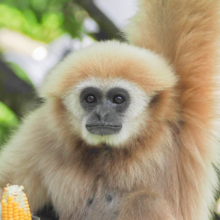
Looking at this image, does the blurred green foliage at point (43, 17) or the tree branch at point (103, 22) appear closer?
the tree branch at point (103, 22)

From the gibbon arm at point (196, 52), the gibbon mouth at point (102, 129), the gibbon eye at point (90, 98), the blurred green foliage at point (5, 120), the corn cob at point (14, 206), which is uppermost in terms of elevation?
the gibbon arm at point (196, 52)

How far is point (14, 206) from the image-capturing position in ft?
7.98

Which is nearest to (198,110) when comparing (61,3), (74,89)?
(74,89)

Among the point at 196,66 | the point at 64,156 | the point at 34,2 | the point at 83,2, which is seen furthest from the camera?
the point at 34,2

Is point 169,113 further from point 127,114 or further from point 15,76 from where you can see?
point 15,76

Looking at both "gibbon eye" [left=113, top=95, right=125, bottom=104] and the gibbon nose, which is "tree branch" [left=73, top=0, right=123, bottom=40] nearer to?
"gibbon eye" [left=113, top=95, right=125, bottom=104]

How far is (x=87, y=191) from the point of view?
9.15ft

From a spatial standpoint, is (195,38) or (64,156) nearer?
(195,38)

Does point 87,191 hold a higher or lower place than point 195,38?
lower

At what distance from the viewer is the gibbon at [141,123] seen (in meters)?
2.71

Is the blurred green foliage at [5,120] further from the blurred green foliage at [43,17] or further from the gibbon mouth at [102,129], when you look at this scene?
the gibbon mouth at [102,129]

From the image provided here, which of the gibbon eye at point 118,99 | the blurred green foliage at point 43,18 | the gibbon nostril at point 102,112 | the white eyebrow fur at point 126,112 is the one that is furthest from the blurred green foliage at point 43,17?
the gibbon nostril at point 102,112

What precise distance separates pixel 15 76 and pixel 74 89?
66cm

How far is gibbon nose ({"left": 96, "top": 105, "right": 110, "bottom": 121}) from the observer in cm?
262
